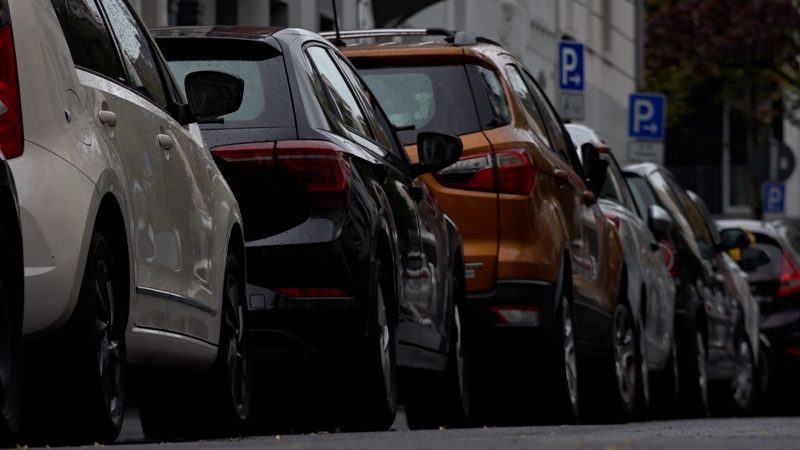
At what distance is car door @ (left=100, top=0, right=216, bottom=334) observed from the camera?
7.38m

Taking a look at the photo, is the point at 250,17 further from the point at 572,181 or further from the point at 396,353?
the point at 396,353

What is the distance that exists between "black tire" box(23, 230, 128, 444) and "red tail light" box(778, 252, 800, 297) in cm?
1256

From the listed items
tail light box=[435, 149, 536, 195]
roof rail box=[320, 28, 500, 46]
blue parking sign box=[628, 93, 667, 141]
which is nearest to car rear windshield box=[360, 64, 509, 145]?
tail light box=[435, 149, 536, 195]

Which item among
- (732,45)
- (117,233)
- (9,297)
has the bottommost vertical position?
Answer: (9,297)

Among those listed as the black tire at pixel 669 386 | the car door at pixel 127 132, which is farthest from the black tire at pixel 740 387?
the car door at pixel 127 132

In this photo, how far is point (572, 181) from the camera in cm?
1191

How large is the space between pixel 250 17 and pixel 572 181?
939 centimetres

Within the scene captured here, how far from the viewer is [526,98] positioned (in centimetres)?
1172

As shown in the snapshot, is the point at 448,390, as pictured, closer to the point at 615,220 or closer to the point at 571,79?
the point at 615,220

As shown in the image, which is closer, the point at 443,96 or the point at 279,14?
the point at 443,96

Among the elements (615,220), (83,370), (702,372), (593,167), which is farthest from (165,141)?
(702,372)

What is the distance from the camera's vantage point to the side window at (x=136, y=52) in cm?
764

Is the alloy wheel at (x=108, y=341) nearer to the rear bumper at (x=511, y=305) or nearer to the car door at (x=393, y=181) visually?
the car door at (x=393, y=181)

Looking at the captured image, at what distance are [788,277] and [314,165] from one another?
36.1ft
